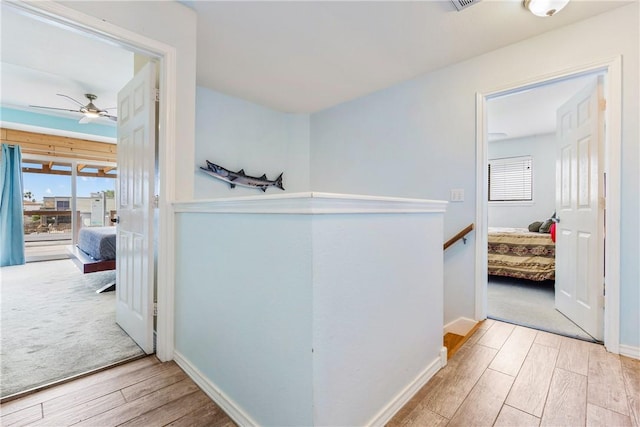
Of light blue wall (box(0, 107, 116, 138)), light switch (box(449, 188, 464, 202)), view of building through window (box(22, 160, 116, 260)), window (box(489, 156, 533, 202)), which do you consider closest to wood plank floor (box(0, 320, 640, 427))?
light switch (box(449, 188, 464, 202))

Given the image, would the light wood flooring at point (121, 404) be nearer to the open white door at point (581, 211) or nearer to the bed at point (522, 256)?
the open white door at point (581, 211)

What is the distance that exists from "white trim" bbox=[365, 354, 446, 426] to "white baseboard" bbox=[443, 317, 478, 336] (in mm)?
759

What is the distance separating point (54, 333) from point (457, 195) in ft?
11.3

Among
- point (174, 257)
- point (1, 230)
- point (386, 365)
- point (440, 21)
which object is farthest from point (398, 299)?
point (1, 230)

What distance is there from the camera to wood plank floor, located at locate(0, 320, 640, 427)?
123 centimetres

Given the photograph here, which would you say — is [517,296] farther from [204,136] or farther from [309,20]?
[204,136]

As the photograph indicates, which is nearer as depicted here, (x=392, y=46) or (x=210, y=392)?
(x=210, y=392)

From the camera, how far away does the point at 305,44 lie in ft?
7.35

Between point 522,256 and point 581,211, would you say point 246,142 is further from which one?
point 522,256

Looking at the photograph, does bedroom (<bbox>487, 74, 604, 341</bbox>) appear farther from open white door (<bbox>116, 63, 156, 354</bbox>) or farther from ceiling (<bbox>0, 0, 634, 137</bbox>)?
open white door (<bbox>116, 63, 156, 354</bbox>)

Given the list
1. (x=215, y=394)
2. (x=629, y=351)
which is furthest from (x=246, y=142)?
(x=629, y=351)

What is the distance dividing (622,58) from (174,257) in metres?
3.19

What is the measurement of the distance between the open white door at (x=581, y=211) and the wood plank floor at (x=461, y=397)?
469mm

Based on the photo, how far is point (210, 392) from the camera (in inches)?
53.7
